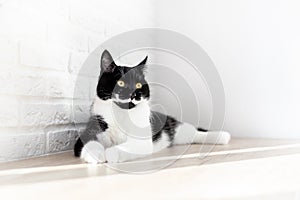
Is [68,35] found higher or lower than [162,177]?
higher

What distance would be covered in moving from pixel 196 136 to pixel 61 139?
61 cm

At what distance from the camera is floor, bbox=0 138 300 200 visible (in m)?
0.75

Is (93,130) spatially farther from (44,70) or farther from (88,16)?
(88,16)

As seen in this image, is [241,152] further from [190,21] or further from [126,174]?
[190,21]

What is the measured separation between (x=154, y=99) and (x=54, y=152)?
0.78 metres

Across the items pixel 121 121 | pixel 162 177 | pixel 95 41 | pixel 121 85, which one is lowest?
pixel 162 177

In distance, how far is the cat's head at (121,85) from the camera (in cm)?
115

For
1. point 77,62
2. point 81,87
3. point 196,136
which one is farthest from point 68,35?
point 196,136

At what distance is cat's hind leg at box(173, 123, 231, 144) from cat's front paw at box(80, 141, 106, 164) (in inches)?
20.0

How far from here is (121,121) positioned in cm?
119

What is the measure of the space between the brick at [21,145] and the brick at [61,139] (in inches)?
1.5

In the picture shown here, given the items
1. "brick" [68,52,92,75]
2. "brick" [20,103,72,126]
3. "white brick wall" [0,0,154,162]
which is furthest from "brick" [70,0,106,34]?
"brick" [20,103,72,126]

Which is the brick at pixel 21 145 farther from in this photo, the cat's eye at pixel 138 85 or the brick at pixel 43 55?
the cat's eye at pixel 138 85

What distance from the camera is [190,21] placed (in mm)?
1963
